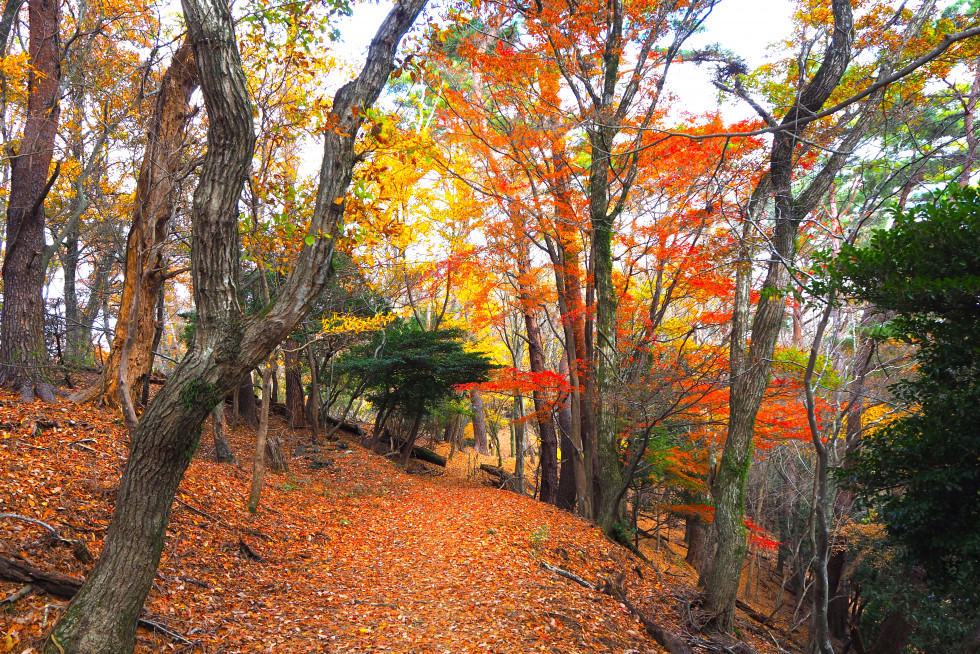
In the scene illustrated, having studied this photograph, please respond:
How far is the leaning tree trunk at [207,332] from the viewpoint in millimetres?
3168

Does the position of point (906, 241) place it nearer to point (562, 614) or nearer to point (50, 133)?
point (562, 614)

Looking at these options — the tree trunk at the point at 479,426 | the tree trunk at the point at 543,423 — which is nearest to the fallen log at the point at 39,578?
the tree trunk at the point at 543,423

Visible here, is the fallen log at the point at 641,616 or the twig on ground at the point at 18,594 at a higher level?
the twig on ground at the point at 18,594

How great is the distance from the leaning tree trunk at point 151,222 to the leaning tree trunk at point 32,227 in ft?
2.61

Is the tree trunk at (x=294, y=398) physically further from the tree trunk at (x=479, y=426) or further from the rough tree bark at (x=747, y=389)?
the rough tree bark at (x=747, y=389)

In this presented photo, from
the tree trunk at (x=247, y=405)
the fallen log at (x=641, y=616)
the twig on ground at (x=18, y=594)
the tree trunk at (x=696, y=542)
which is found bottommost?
the tree trunk at (x=696, y=542)

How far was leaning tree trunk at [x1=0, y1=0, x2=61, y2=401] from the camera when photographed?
686cm

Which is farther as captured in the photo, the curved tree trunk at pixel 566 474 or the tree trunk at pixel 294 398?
the tree trunk at pixel 294 398

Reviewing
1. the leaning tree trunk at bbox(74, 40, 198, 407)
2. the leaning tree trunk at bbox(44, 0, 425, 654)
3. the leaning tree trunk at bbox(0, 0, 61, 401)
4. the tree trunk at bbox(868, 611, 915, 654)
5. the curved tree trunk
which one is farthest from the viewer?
the curved tree trunk

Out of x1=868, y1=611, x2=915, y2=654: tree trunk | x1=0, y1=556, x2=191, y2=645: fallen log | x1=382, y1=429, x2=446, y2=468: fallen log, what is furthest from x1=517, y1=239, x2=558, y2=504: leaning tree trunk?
x1=0, y1=556, x2=191, y2=645: fallen log

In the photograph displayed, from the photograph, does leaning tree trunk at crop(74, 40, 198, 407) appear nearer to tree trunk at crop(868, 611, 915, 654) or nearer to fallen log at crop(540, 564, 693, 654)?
fallen log at crop(540, 564, 693, 654)

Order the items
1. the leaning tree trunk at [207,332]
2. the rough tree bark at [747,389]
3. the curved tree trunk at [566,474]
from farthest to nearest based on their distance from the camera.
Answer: the curved tree trunk at [566,474] → the rough tree bark at [747,389] → the leaning tree trunk at [207,332]

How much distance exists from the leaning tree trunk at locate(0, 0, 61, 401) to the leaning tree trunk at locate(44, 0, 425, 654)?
529cm

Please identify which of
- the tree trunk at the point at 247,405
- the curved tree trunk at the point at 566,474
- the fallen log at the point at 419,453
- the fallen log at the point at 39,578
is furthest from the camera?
the fallen log at the point at 419,453
